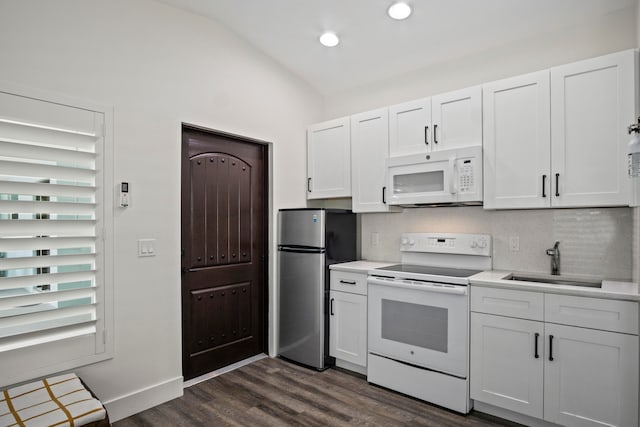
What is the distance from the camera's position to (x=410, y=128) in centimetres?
312

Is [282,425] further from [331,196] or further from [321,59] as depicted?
[321,59]

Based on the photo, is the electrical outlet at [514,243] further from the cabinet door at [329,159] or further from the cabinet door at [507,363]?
the cabinet door at [329,159]

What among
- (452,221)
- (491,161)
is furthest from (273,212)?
(491,161)

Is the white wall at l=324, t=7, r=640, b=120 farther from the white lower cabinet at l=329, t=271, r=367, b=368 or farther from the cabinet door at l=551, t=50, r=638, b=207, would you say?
the white lower cabinet at l=329, t=271, r=367, b=368

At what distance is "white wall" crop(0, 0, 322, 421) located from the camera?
2.26 meters

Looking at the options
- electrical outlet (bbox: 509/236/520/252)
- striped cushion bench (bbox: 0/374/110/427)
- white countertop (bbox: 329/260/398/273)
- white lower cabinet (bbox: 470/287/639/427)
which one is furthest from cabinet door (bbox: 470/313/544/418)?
striped cushion bench (bbox: 0/374/110/427)

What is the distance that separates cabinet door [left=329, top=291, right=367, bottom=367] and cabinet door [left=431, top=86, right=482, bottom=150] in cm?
142

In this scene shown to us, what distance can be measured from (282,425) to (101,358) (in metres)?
1.24

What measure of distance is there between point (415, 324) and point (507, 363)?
635mm

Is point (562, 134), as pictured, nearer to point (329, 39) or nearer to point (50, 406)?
point (329, 39)

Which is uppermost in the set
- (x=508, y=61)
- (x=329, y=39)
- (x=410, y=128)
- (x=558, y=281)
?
(x=329, y=39)

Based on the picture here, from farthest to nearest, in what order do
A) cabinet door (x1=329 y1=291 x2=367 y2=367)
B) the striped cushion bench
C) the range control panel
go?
cabinet door (x1=329 y1=291 x2=367 y2=367) → the range control panel → the striped cushion bench

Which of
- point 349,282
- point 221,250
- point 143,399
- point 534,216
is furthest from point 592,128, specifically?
point 143,399

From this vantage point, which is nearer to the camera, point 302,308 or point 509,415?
point 509,415
